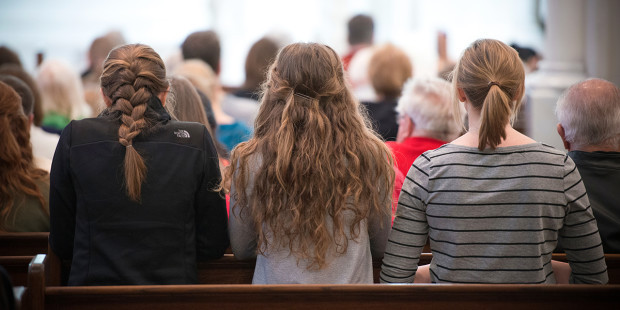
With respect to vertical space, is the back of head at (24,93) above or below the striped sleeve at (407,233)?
above

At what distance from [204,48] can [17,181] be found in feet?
6.41

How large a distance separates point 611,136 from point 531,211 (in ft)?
2.30

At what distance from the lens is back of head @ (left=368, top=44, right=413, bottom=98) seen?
4184 millimetres

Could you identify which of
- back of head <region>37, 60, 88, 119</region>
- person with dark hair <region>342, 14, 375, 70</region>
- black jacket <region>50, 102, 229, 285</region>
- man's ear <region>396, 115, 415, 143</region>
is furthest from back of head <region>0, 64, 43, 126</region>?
person with dark hair <region>342, 14, 375, 70</region>

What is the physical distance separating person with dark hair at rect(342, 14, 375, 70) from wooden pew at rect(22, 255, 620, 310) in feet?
13.4

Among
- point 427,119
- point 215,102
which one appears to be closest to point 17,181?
point 215,102

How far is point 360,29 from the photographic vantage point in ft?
19.1

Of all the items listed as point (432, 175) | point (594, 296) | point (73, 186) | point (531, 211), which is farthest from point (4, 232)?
point (594, 296)

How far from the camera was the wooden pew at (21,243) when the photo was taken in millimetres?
2557

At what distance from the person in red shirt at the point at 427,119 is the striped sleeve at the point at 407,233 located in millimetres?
933

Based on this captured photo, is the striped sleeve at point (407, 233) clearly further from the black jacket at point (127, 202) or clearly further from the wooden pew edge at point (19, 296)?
the wooden pew edge at point (19, 296)

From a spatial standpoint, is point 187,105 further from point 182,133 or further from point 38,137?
point 38,137

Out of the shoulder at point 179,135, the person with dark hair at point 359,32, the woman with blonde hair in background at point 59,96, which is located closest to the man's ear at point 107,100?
the shoulder at point 179,135

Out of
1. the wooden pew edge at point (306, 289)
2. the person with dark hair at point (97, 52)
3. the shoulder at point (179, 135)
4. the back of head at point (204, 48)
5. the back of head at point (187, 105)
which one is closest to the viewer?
the wooden pew edge at point (306, 289)
